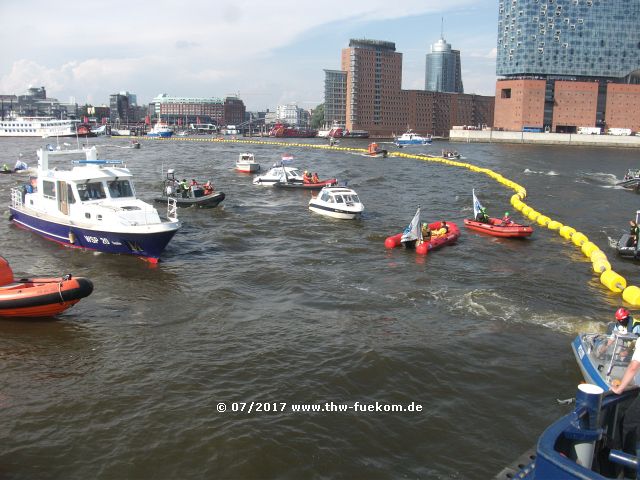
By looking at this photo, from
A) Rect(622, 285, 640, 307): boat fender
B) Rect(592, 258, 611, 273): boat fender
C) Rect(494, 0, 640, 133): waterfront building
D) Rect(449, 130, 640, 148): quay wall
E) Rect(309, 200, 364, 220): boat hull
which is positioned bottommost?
Rect(622, 285, 640, 307): boat fender

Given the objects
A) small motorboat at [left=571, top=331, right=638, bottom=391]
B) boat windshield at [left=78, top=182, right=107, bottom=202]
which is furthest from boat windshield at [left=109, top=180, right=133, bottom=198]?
small motorboat at [left=571, top=331, right=638, bottom=391]

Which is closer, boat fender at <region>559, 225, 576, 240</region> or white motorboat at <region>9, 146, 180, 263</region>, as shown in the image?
white motorboat at <region>9, 146, 180, 263</region>

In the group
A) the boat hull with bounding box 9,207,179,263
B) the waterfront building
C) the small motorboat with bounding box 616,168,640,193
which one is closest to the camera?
the boat hull with bounding box 9,207,179,263

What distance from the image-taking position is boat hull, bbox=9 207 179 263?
944 inches

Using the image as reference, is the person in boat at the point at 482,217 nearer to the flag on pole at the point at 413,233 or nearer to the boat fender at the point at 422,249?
the flag on pole at the point at 413,233

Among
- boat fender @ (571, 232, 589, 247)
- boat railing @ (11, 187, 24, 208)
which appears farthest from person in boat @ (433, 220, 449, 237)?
boat railing @ (11, 187, 24, 208)

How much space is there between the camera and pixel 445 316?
749 inches

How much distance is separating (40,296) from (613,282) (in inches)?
806

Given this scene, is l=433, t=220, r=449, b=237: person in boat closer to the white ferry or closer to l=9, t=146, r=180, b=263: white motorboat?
l=9, t=146, r=180, b=263: white motorboat

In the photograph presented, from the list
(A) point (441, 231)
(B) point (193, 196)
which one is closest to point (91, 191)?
(B) point (193, 196)

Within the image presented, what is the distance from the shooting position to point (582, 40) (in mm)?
188375

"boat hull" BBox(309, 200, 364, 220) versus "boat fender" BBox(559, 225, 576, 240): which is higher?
"boat hull" BBox(309, 200, 364, 220)

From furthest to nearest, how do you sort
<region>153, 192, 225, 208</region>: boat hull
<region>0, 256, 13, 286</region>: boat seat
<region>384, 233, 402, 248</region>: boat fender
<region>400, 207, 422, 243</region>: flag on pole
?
<region>153, 192, 225, 208</region>: boat hull, <region>384, 233, 402, 248</region>: boat fender, <region>400, 207, 422, 243</region>: flag on pole, <region>0, 256, 13, 286</region>: boat seat

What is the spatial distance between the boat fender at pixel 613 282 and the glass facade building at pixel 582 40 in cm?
18551
